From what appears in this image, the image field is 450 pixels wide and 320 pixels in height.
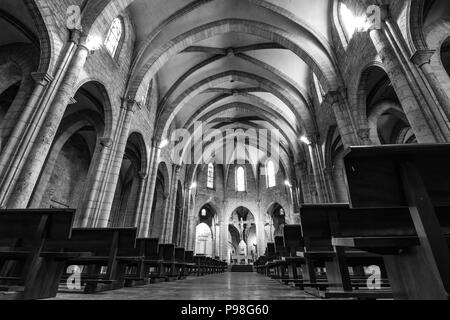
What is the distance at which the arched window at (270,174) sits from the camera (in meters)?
26.4

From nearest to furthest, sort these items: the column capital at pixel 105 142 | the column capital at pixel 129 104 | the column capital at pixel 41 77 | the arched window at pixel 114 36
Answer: the column capital at pixel 41 77 < the column capital at pixel 105 142 < the arched window at pixel 114 36 < the column capital at pixel 129 104

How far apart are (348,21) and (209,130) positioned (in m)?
14.7

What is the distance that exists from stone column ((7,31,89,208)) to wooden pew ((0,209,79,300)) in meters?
2.26

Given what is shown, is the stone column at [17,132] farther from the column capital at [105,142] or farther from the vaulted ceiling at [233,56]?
the vaulted ceiling at [233,56]

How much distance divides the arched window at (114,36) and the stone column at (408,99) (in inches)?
361

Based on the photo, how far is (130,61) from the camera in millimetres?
10328

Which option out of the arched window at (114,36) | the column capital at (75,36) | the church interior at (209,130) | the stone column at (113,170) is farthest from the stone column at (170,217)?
the column capital at (75,36)

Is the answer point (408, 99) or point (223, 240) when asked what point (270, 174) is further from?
point (408, 99)

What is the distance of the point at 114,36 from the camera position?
9406 mm

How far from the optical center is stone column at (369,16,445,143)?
4.88 meters

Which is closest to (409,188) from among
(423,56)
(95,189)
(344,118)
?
(423,56)

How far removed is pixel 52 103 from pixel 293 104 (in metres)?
12.6
